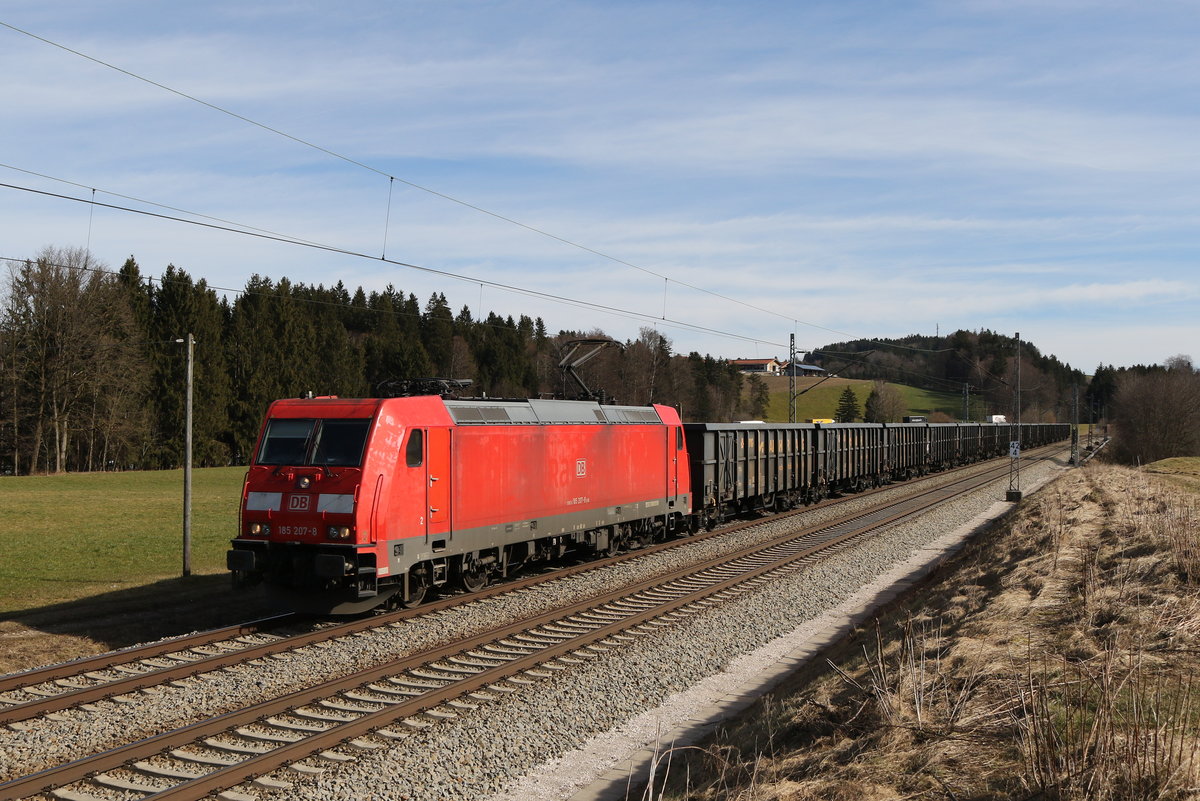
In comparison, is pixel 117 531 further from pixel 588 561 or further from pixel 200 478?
pixel 200 478

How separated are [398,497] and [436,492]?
890mm

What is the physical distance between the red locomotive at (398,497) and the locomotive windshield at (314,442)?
19 millimetres

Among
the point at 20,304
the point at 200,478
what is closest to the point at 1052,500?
the point at 200,478

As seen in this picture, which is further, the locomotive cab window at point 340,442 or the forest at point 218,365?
the forest at point 218,365

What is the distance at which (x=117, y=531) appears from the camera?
2408 centimetres

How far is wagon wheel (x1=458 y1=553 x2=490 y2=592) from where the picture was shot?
14991 mm

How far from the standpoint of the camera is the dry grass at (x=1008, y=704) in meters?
5.38

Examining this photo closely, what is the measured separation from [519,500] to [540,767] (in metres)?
8.03

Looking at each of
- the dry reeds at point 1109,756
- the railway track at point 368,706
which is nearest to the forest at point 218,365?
the railway track at point 368,706

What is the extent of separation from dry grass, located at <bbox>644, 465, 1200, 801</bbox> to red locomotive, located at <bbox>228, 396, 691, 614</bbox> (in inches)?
241

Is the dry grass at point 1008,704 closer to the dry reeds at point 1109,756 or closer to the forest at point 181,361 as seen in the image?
the dry reeds at point 1109,756

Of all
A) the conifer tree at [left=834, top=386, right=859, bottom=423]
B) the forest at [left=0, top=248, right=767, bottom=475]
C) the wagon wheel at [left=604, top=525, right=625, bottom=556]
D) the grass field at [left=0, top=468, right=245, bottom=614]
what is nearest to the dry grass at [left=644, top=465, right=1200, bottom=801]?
the wagon wheel at [left=604, top=525, right=625, bottom=556]

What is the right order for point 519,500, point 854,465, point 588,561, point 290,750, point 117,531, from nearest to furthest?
point 290,750, point 519,500, point 588,561, point 117,531, point 854,465

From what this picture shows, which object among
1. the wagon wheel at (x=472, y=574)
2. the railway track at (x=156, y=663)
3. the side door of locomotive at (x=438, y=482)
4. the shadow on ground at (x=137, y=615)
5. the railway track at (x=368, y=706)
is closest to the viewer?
the railway track at (x=368, y=706)
